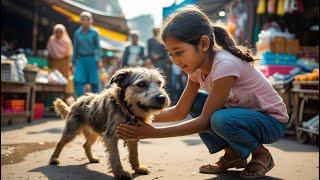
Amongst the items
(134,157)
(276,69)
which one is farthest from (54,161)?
(276,69)

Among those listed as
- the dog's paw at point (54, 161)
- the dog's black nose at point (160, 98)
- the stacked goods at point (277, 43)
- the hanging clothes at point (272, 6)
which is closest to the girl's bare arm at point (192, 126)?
the dog's black nose at point (160, 98)

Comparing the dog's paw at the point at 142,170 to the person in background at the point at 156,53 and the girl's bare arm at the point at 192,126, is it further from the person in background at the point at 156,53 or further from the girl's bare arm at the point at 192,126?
the person in background at the point at 156,53

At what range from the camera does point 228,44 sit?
3.56m

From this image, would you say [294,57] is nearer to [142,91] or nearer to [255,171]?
[255,171]

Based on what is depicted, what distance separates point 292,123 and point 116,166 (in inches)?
178

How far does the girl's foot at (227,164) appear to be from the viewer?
3885 mm

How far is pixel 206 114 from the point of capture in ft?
10.9

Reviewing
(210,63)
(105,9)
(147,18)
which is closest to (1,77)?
(210,63)

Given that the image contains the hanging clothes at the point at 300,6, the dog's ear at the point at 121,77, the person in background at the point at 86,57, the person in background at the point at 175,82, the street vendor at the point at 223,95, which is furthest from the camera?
the person in background at the point at 175,82

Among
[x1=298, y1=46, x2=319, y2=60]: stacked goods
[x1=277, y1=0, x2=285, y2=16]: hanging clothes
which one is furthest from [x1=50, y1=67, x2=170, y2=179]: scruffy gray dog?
[x1=277, y1=0, x2=285, y2=16]: hanging clothes

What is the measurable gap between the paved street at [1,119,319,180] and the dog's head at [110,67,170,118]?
653 millimetres

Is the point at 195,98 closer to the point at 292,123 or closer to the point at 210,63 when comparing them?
the point at 210,63

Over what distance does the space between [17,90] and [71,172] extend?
534cm

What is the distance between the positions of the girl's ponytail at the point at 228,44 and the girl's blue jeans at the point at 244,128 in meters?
0.45
